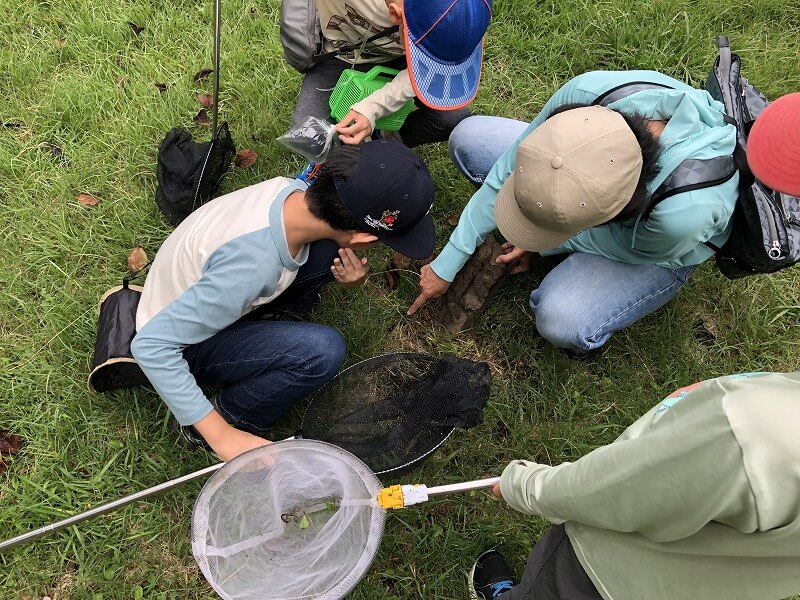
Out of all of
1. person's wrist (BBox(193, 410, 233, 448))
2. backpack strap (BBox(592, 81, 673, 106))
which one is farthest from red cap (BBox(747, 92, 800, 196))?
person's wrist (BBox(193, 410, 233, 448))

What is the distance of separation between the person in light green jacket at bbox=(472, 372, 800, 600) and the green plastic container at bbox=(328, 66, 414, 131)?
5.97ft

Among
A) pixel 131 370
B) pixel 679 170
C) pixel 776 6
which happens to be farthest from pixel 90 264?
pixel 776 6

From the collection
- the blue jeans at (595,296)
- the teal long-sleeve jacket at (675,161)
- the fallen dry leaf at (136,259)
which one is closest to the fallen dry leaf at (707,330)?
the blue jeans at (595,296)

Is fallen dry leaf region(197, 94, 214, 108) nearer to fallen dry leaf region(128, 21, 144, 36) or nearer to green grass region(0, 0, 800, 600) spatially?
green grass region(0, 0, 800, 600)

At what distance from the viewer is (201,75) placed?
3.29m

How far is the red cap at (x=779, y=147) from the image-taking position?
1.70 metres

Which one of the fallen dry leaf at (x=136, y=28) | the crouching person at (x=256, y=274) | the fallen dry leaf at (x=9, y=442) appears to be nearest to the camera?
the crouching person at (x=256, y=274)

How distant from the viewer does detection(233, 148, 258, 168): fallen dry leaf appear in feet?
10.1

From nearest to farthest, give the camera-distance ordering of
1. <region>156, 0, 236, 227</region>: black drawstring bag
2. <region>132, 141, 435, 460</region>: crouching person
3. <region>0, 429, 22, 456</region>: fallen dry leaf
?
<region>132, 141, 435, 460</region>: crouching person
<region>0, 429, 22, 456</region>: fallen dry leaf
<region>156, 0, 236, 227</region>: black drawstring bag

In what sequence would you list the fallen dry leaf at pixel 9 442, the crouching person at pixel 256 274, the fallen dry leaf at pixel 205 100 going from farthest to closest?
the fallen dry leaf at pixel 205 100
the fallen dry leaf at pixel 9 442
the crouching person at pixel 256 274

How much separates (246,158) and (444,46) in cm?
128

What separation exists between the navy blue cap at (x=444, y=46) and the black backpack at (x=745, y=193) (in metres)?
0.61

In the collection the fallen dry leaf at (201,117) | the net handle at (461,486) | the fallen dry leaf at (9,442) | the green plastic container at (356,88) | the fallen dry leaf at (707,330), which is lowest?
the fallen dry leaf at (9,442)

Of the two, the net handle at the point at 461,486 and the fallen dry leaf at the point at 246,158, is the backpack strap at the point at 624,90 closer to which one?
the net handle at the point at 461,486
